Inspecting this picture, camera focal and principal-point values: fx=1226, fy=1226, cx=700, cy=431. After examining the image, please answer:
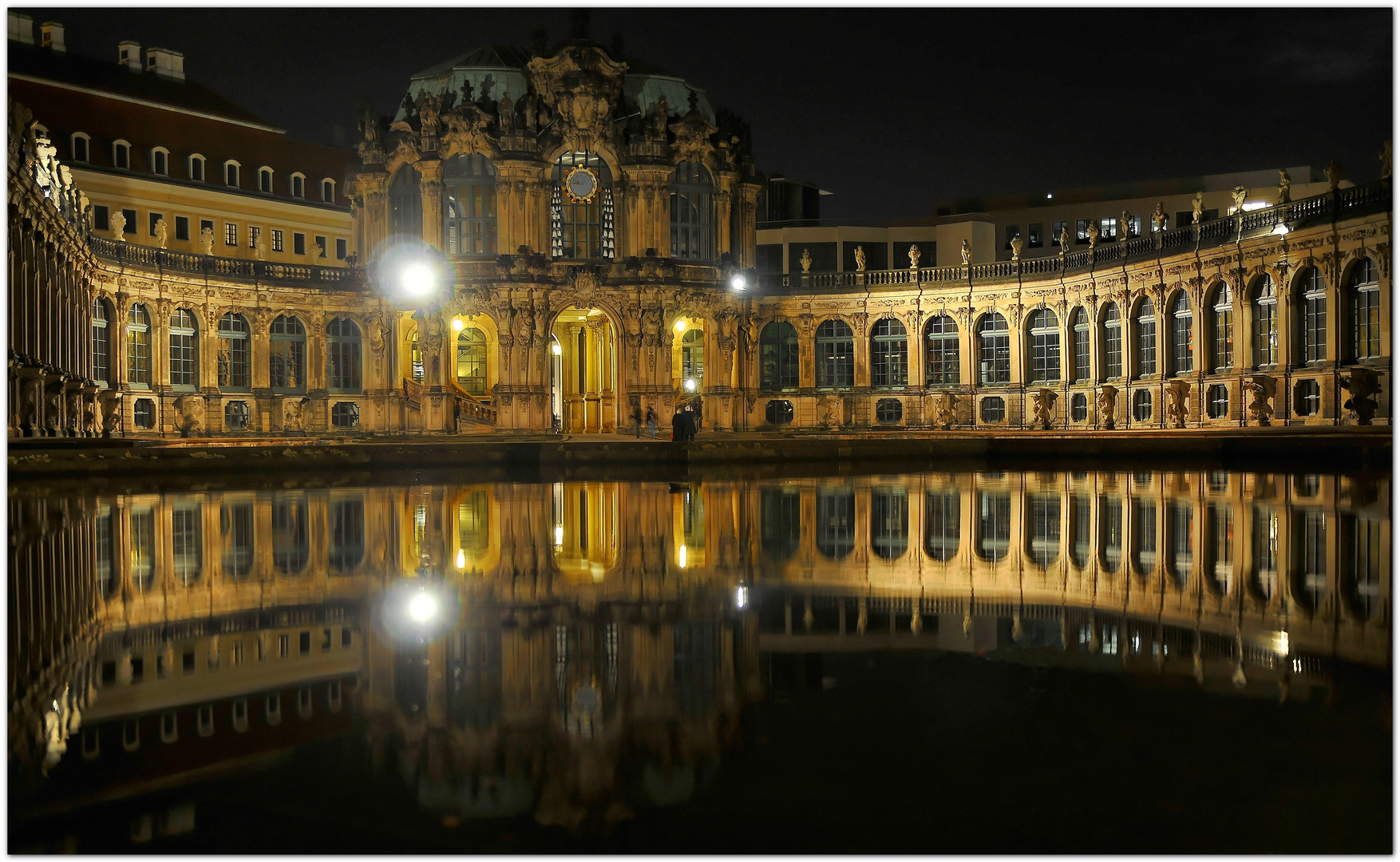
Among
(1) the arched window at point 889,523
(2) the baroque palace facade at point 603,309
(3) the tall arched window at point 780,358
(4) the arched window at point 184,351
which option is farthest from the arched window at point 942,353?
(1) the arched window at point 889,523

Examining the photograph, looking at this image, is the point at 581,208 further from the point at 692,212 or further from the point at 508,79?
the point at 508,79

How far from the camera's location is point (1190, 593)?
841 centimetres

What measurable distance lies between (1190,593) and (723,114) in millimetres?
53390

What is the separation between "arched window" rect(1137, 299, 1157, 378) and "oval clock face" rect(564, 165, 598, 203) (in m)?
24.5

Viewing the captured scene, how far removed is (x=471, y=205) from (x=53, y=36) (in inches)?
1019

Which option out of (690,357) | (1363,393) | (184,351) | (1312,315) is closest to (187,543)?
(1363,393)

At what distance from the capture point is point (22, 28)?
62281mm

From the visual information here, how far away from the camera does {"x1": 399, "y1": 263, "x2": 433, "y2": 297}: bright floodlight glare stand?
53.7 meters

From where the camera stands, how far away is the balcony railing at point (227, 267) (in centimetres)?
4869

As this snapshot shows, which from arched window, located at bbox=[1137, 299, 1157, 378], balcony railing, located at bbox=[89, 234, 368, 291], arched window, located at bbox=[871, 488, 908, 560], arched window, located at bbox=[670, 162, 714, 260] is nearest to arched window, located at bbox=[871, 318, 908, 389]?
arched window, located at bbox=[670, 162, 714, 260]

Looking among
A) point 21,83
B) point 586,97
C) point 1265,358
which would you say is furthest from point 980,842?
point 21,83

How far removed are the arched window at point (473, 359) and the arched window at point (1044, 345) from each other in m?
25.8

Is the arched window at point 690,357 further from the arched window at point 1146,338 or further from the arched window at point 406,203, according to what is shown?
the arched window at point 1146,338

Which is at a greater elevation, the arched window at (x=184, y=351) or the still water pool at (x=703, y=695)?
the arched window at (x=184, y=351)
